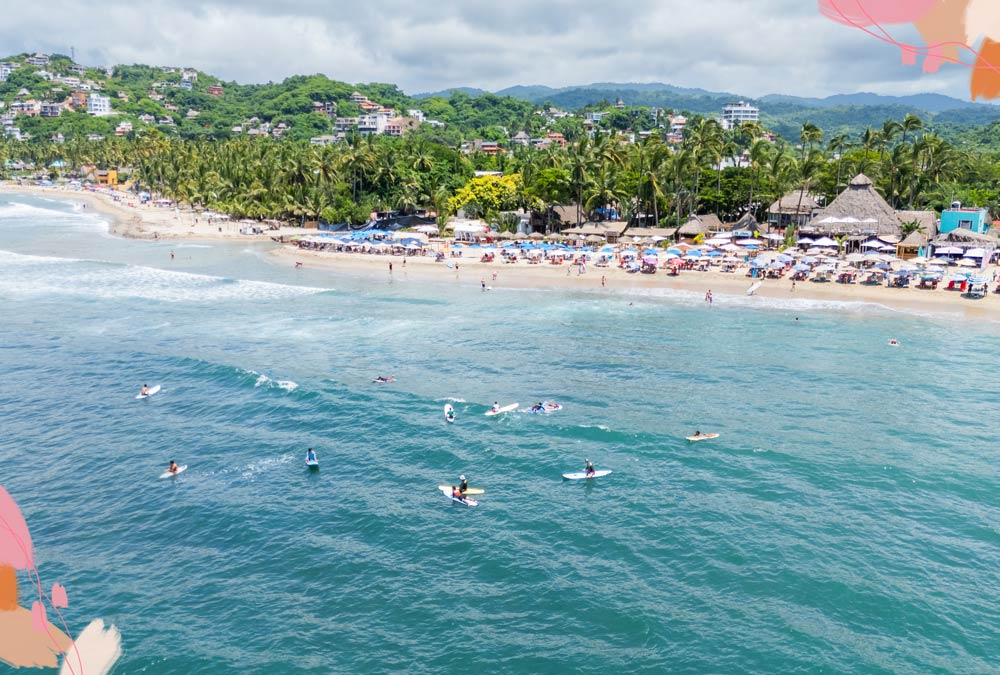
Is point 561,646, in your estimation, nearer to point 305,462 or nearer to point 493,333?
point 305,462

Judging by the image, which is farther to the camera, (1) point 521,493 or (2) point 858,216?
(2) point 858,216

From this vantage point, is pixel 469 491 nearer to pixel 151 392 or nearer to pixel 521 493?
pixel 521 493

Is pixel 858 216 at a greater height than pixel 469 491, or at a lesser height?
greater

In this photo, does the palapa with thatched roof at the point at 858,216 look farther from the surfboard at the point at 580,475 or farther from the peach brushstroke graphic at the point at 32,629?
the peach brushstroke graphic at the point at 32,629

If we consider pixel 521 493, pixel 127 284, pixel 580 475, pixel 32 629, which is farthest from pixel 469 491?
pixel 127 284

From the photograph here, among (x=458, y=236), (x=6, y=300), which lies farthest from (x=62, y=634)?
(x=458, y=236)

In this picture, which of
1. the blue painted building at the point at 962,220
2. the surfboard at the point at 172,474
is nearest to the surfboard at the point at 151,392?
the surfboard at the point at 172,474
